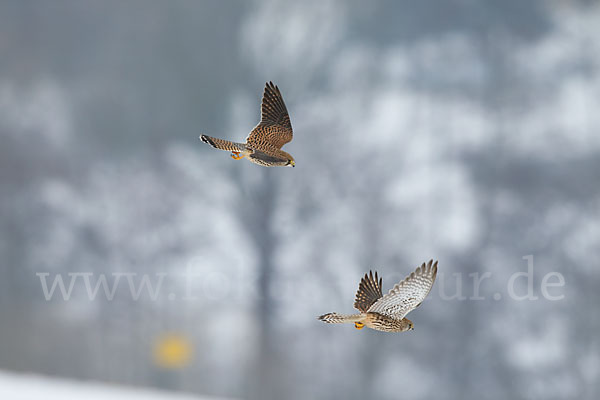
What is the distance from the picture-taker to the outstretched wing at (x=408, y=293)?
0.74 m

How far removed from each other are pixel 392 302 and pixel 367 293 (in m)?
0.09

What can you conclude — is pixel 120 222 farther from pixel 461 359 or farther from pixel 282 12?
pixel 461 359

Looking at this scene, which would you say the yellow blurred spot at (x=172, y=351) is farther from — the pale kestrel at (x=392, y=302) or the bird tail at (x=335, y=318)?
the bird tail at (x=335, y=318)

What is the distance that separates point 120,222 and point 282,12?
106 cm

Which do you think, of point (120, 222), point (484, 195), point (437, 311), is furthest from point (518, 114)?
point (120, 222)

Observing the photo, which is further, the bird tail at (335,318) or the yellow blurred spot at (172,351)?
the yellow blurred spot at (172,351)

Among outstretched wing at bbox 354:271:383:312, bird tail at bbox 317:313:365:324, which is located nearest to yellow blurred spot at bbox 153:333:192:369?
outstretched wing at bbox 354:271:383:312

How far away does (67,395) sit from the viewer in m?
0.99

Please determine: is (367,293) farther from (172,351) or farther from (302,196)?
(172,351)

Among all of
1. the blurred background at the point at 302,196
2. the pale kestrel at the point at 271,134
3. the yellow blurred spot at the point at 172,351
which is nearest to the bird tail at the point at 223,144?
the pale kestrel at the point at 271,134

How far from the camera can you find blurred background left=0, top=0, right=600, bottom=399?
80.5 inches

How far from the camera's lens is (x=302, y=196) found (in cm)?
225

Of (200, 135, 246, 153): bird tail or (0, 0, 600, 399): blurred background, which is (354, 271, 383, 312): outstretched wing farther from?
(0, 0, 600, 399): blurred background

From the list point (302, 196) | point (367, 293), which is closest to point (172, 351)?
point (302, 196)
